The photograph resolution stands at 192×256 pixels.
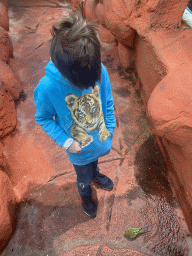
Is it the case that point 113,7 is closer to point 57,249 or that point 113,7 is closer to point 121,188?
point 121,188

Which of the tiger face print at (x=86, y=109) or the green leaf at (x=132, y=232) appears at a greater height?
the tiger face print at (x=86, y=109)

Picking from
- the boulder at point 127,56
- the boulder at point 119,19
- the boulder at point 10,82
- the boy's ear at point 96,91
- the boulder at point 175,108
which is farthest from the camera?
the boulder at point 127,56

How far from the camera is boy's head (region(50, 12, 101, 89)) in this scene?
0.87 metres

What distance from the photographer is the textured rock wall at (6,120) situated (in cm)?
182

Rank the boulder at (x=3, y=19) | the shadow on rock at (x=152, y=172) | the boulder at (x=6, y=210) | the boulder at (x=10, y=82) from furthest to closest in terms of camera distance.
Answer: the boulder at (x=3, y=19)
the boulder at (x=10, y=82)
the shadow on rock at (x=152, y=172)
the boulder at (x=6, y=210)

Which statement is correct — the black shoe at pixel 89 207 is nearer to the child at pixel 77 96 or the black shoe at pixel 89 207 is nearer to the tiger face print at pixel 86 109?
the child at pixel 77 96

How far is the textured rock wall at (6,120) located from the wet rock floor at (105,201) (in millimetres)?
113

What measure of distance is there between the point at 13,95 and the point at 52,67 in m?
2.38

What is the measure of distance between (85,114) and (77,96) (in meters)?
0.12

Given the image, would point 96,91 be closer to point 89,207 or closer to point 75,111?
point 75,111

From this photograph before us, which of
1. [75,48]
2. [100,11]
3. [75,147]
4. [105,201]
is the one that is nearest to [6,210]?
[105,201]

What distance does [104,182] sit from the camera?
6.96ft

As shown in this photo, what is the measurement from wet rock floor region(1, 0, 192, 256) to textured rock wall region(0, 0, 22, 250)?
0.37 feet

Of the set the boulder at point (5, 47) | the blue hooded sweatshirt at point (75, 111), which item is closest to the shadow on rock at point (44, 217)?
the blue hooded sweatshirt at point (75, 111)
